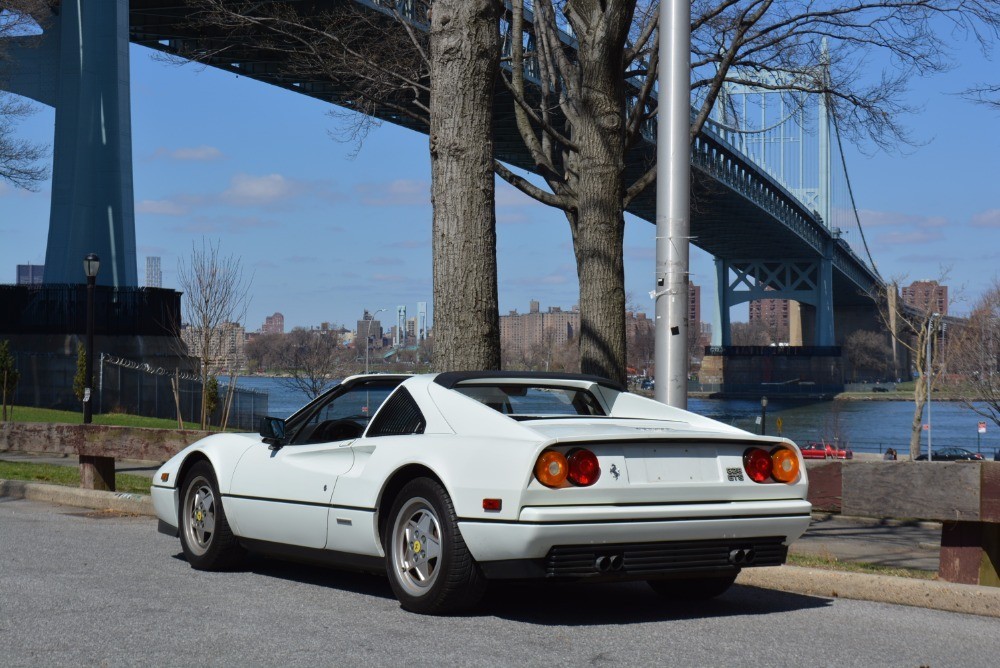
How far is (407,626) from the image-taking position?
16.9 feet

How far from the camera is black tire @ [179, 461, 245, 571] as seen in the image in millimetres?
6785

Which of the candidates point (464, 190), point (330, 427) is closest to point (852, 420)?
point (464, 190)

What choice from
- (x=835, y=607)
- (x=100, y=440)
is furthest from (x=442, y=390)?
(x=100, y=440)

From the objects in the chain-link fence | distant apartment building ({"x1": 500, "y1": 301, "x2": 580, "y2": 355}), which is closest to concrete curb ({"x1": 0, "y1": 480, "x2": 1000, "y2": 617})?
the chain-link fence

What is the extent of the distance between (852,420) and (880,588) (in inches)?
2953

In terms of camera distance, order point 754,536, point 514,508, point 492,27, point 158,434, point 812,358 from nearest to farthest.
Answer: point 514,508
point 754,536
point 492,27
point 158,434
point 812,358

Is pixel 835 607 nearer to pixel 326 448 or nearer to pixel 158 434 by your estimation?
pixel 326 448

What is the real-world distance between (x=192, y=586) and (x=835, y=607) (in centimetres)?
323

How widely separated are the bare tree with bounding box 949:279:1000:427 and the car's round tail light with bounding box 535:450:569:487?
53.4m

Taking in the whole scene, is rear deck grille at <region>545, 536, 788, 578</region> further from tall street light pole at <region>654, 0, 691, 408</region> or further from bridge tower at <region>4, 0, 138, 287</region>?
bridge tower at <region>4, 0, 138, 287</region>

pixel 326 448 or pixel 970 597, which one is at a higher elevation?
pixel 326 448

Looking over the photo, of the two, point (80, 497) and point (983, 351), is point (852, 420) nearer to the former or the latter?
point (983, 351)

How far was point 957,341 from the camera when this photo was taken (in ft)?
196

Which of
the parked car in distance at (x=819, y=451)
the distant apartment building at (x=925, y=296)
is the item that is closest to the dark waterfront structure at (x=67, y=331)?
the parked car in distance at (x=819, y=451)
